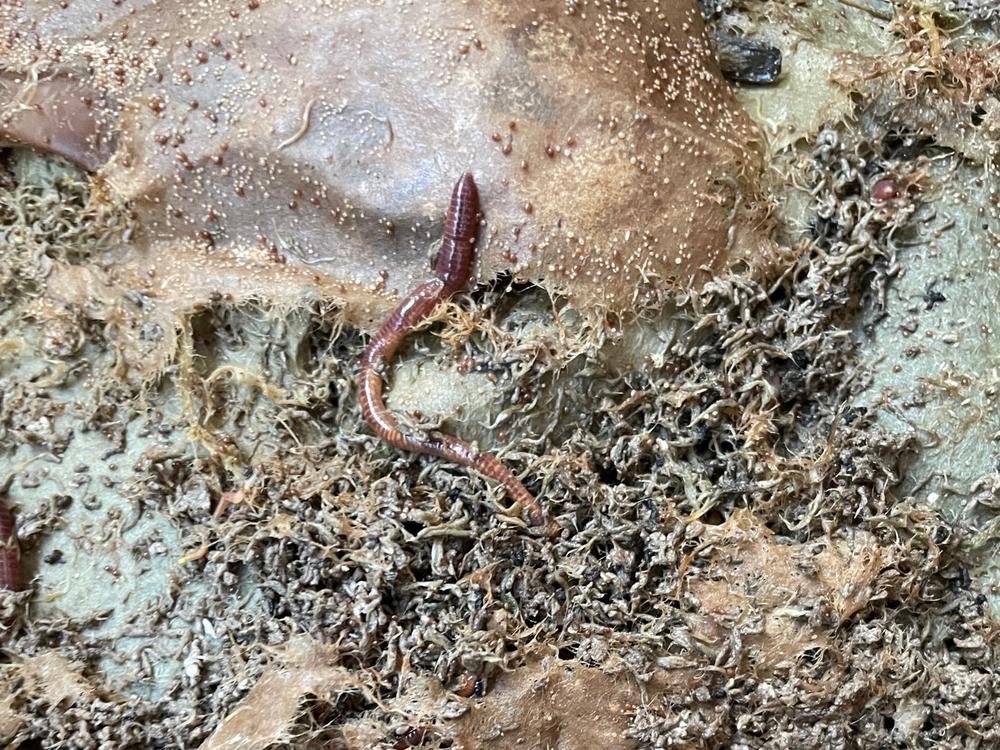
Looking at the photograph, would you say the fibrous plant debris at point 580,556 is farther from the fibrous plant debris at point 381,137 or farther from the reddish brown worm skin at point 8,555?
the fibrous plant debris at point 381,137

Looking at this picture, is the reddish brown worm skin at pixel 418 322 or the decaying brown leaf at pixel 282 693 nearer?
the decaying brown leaf at pixel 282 693

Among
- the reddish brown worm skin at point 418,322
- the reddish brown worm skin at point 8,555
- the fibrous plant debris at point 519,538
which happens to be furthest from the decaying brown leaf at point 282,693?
the reddish brown worm skin at point 8,555

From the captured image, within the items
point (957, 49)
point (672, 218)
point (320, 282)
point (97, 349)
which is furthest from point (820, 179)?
point (97, 349)

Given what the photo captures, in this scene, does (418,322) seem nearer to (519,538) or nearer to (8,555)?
(519,538)

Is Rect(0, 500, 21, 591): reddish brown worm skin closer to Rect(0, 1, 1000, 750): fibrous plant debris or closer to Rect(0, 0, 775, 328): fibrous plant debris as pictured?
Rect(0, 1, 1000, 750): fibrous plant debris

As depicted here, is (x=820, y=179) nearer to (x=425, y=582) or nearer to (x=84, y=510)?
(x=425, y=582)

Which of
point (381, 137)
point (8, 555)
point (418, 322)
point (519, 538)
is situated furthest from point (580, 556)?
point (8, 555)

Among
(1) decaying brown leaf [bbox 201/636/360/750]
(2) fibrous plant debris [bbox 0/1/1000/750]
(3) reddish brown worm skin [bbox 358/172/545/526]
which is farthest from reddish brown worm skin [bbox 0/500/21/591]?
(3) reddish brown worm skin [bbox 358/172/545/526]
